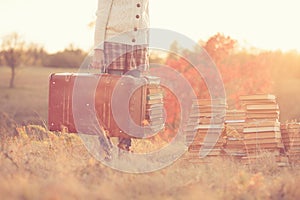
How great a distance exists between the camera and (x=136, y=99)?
625 centimetres

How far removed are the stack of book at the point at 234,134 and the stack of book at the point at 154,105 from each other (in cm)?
115

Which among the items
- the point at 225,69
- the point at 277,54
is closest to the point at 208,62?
the point at 225,69

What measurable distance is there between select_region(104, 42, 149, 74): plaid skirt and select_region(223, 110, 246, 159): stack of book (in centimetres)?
179

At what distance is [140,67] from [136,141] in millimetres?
2014

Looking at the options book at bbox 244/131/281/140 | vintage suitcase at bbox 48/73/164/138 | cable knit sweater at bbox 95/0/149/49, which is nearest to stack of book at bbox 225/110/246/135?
book at bbox 244/131/281/140

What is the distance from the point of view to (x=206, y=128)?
7.54 m

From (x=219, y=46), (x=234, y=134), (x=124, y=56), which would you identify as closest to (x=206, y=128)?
(x=234, y=134)

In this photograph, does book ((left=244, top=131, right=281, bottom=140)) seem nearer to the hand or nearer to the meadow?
the meadow

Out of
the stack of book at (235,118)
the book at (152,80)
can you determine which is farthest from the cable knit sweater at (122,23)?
the stack of book at (235,118)

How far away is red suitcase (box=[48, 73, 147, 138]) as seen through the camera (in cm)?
622

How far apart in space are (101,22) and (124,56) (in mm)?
510

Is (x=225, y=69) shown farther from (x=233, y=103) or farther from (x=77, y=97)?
(x=77, y=97)

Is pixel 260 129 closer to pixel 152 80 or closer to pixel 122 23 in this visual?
pixel 152 80

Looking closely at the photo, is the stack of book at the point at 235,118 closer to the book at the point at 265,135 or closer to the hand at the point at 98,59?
the book at the point at 265,135
